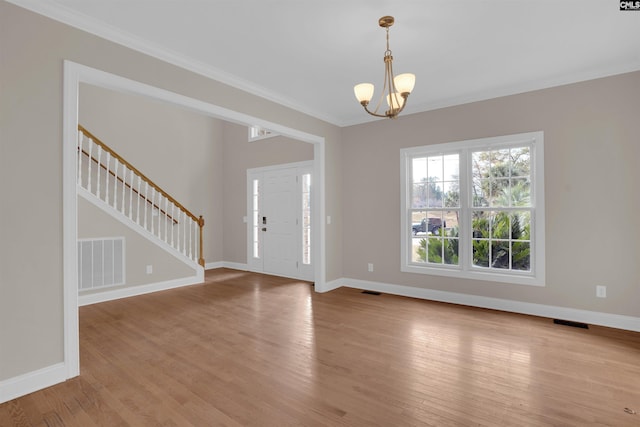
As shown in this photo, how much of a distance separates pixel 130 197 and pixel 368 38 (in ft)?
14.3

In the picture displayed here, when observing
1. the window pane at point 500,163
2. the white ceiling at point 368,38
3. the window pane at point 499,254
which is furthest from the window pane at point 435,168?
the window pane at point 499,254

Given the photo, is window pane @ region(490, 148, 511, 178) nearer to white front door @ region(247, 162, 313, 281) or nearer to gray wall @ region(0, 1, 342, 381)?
white front door @ region(247, 162, 313, 281)

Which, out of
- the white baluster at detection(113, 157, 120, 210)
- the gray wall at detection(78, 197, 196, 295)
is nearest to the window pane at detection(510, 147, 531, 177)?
the gray wall at detection(78, 197, 196, 295)

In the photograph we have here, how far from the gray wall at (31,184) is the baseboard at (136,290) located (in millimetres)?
2489

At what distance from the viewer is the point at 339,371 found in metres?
2.55

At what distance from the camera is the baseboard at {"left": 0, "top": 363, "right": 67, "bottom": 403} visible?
85.4 inches

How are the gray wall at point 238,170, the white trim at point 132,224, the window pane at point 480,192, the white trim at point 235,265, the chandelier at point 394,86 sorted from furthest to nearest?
1. the white trim at point 235,265
2. the gray wall at point 238,170
3. the white trim at point 132,224
4. the window pane at point 480,192
5. the chandelier at point 394,86

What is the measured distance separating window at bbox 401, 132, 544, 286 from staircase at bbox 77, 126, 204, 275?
12.9 ft

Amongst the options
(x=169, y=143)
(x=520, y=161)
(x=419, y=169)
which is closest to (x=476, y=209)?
(x=520, y=161)

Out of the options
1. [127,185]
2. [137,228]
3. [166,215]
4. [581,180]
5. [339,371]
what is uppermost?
[127,185]

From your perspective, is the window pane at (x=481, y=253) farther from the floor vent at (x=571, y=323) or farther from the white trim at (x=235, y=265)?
the white trim at (x=235, y=265)

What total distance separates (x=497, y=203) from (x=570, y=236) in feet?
2.80

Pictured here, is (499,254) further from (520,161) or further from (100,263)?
(100,263)

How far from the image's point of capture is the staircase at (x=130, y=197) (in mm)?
4754
